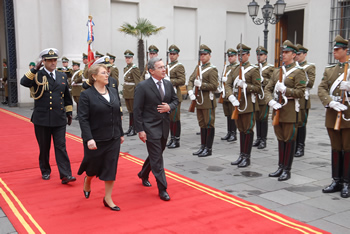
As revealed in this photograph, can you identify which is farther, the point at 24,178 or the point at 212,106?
A: the point at 212,106

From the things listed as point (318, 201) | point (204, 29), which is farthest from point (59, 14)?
point (318, 201)

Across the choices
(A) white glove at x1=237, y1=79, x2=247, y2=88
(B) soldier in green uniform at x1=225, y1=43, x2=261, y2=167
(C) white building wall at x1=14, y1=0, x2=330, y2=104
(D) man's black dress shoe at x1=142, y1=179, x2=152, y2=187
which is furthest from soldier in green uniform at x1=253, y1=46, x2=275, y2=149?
(C) white building wall at x1=14, y1=0, x2=330, y2=104

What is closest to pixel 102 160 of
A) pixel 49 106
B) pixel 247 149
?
pixel 49 106

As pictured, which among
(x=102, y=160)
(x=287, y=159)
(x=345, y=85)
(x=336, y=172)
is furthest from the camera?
(x=287, y=159)

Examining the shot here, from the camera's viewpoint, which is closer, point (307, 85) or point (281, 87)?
point (281, 87)

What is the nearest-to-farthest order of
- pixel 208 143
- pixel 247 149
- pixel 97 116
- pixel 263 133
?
pixel 97 116 → pixel 247 149 → pixel 208 143 → pixel 263 133

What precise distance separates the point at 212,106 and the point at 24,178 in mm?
3609

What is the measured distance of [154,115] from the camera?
485cm

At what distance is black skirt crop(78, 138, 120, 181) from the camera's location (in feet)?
14.3

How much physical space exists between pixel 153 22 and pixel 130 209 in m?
13.9

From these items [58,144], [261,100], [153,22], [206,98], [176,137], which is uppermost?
[153,22]

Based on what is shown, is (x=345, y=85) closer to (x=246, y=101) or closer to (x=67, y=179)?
(x=246, y=101)

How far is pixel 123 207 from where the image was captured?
456 centimetres

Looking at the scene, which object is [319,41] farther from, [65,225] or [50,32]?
[65,225]
